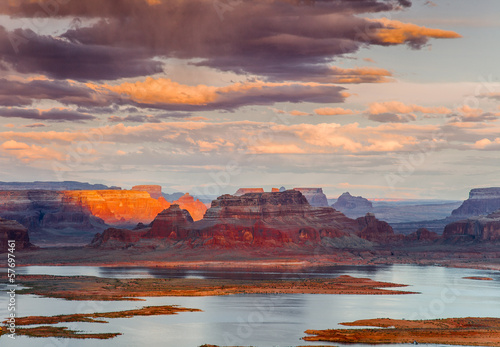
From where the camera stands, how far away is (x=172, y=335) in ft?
316

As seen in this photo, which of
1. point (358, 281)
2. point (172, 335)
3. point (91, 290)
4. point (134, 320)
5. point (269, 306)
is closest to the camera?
point (172, 335)

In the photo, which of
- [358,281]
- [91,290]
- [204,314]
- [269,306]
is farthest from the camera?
[358,281]

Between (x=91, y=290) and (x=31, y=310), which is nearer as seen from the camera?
(x=31, y=310)

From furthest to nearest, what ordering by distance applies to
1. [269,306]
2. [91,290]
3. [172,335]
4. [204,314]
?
[91,290]
[269,306]
[204,314]
[172,335]

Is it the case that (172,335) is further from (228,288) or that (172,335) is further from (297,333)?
(228,288)

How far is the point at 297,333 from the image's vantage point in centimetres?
9762

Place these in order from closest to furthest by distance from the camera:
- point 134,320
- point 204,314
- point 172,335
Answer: point 172,335, point 134,320, point 204,314

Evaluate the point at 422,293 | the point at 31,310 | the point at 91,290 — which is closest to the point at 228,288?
the point at 91,290

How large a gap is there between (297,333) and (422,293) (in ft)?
179

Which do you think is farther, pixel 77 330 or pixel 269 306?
pixel 269 306

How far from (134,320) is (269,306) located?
24683mm

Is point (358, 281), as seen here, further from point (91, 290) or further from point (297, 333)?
point (297, 333)

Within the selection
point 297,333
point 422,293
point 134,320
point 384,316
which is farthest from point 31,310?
point 422,293

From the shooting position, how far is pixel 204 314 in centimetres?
Result: 11425
